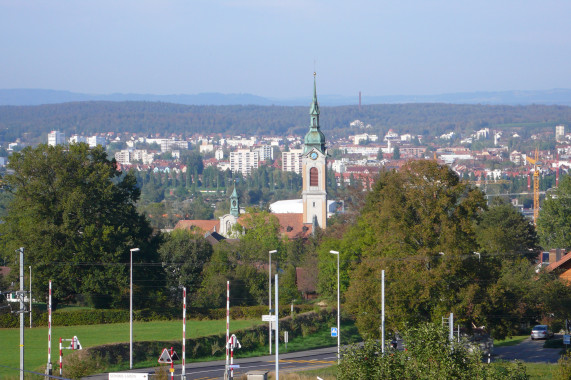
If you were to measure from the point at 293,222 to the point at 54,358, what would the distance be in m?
87.1

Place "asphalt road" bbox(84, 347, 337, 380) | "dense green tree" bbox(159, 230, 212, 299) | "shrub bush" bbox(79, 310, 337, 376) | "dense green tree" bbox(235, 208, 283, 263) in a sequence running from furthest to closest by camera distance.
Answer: "dense green tree" bbox(235, 208, 283, 263), "dense green tree" bbox(159, 230, 212, 299), "shrub bush" bbox(79, 310, 337, 376), "asphalt road" bbox(84, 347, 337, 380)

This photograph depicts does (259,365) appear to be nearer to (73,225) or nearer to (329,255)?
(73,225)

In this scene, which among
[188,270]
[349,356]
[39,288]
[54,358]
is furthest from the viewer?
[188,270]

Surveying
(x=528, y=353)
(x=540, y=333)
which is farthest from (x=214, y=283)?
(x=528, y=353)

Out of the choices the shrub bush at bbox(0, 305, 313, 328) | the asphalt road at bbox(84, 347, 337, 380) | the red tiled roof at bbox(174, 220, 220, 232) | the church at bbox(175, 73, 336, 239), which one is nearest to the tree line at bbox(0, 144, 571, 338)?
the shrub bush at bbox(0, 305, 313, 328)

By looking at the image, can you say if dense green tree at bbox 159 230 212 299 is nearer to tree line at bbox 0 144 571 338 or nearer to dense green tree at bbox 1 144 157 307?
tree line at bbox 0 144 571 338

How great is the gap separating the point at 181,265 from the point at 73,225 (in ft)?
32.4

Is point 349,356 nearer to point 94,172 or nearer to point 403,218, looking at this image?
point 403,218

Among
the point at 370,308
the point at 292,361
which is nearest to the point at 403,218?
the point at 370,308

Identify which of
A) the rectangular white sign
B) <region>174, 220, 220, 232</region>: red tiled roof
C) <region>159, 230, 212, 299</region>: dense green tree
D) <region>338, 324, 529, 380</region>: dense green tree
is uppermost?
<region>338, 324, 529, 380</region>: dense green tree

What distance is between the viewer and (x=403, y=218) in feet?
127

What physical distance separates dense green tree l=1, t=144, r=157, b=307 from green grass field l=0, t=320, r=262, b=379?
292 centimetres

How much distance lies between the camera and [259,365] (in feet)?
124

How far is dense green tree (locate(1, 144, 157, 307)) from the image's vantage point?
160 feet
